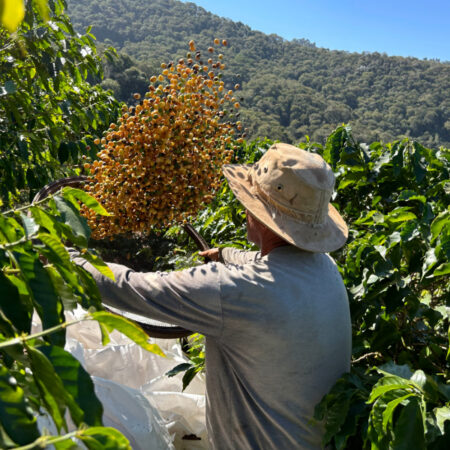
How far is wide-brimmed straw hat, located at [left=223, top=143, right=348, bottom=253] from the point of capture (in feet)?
5.61

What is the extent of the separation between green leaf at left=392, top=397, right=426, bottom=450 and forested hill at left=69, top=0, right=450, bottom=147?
24.0 meters

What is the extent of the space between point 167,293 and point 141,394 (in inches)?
31.6

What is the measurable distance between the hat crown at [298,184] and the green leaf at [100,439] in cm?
123

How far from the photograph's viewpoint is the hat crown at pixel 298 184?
1.71m

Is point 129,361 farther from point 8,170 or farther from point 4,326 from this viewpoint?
point 4,326

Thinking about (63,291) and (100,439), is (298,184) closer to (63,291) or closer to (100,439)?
(63,291)

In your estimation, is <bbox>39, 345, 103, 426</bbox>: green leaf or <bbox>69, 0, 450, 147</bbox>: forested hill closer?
<bbox>39, 345, 103, 426</bbox>: green leaf

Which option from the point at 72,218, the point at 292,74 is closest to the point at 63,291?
the point at 72,218

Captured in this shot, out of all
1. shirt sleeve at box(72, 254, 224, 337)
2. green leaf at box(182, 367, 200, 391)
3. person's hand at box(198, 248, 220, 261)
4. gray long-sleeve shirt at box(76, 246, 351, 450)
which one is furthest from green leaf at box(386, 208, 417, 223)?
green leaf at box(182, 367, 200, 391)

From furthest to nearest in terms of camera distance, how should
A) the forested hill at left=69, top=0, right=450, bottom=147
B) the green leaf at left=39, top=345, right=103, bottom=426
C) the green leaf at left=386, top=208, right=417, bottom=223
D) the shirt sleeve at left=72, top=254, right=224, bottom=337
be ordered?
the forested hill at left=69, top=0, right=450, bottom=147 < the green leaf at left=386, top=208, right=417, bottom=223 < the shirt sleeve at left=72, top=254, right=224, bottom=337 < the green leaf at left=39, top=345, right=103, bottom=426

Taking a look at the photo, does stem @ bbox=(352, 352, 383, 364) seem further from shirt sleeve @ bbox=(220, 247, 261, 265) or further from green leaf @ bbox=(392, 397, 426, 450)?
green leaf @ bbox=(392, 397, 426, 450)

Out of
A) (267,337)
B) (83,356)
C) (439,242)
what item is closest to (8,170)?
(83,356)

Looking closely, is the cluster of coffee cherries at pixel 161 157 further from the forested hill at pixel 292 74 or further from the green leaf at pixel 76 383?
the forested hill at pixel 292 74

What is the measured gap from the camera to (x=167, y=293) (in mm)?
1574
